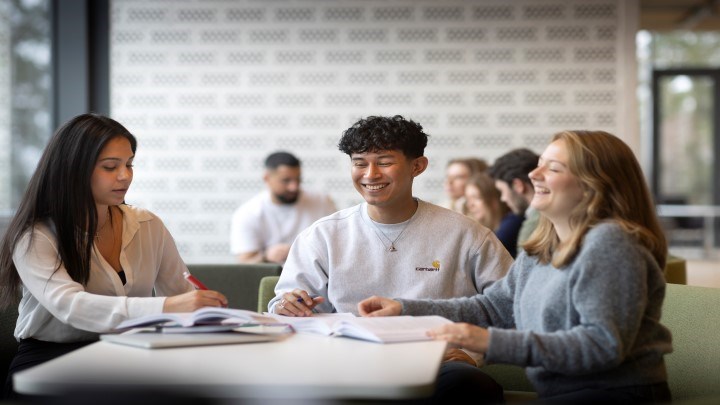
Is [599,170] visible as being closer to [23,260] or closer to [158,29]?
[23,260]

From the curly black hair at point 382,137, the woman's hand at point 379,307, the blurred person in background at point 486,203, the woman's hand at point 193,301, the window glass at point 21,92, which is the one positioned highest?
the window glass at point 21,92

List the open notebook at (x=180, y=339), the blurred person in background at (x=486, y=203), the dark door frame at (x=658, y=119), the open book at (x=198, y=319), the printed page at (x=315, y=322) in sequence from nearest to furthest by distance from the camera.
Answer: the open notebook at (x=180, y=339)
the open book at (x=198, y=319)
the printed page at (x=315, y=322)
the blurred person in background at (x=486, y=203)
the dark door frame at (x=658, y=119)

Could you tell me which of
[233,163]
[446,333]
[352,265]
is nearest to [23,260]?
[352,265]

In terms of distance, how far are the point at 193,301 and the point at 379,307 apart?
1.64ft

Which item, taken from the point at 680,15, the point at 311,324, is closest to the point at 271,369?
the point at 311,324

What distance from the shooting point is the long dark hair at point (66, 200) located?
2729mm

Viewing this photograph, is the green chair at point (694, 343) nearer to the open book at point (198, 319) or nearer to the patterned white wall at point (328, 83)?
the open book at point (198, 319)

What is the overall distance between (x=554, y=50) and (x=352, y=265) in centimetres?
513

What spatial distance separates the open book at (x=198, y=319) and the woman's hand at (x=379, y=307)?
332 millimetres

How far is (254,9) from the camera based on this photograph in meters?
7.73

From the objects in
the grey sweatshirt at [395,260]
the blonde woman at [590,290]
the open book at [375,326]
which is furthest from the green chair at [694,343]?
the open book at [375,326]

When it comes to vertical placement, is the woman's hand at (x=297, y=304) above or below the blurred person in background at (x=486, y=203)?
below

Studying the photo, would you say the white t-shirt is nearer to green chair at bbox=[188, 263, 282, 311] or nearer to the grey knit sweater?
green chair at bbox=[188, 263, 282, 311]

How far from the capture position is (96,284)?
2.80 metres
